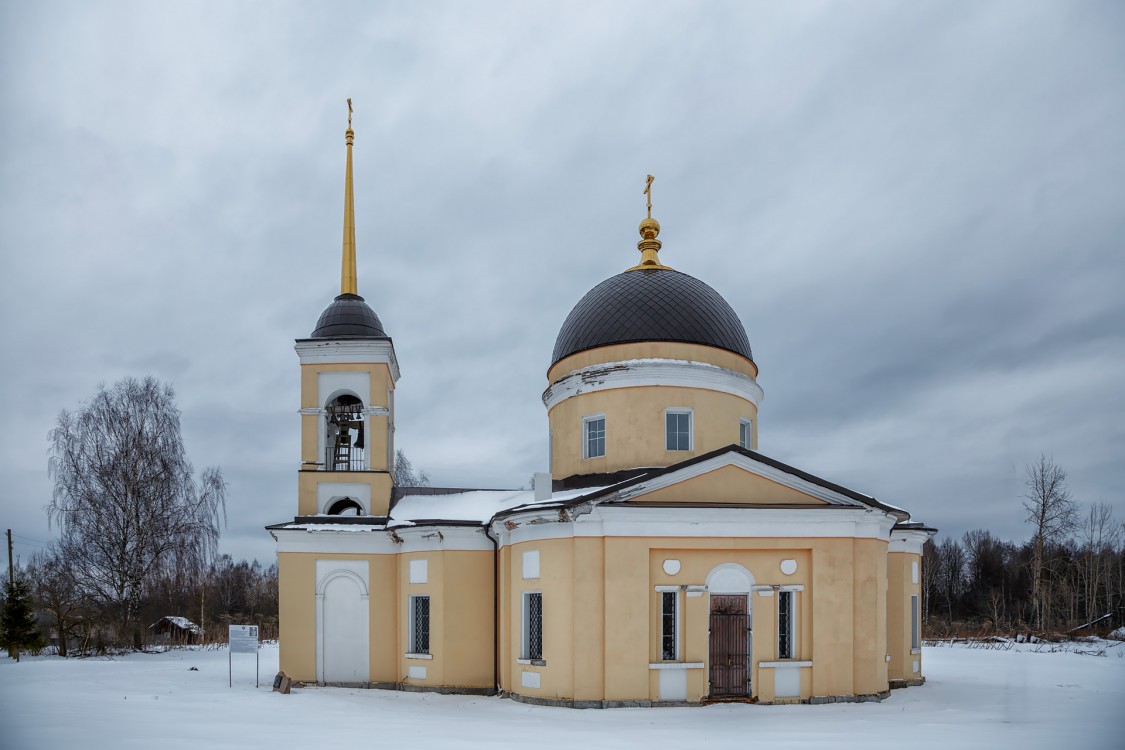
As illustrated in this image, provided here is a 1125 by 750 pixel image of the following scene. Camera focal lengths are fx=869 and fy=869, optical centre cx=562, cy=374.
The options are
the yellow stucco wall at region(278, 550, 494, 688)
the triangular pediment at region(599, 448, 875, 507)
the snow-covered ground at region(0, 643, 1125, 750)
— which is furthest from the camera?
the yellow stucco wall at region(278, 550, 494, 688)

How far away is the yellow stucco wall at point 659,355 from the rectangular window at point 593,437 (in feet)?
4.18

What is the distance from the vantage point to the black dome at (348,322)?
21.2 metres

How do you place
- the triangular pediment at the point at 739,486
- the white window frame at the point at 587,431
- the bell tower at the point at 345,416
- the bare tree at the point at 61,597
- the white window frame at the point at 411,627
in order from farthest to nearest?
the bare tree at the point at 61,597 < the bell tower at the point at 345,416 < the white window frame at the point at 411,627 < the white window frame at the point at 587,431 < the triangular pediment at the point at 739,486

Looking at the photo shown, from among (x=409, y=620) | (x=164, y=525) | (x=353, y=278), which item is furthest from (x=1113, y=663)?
(x=164, y=525)

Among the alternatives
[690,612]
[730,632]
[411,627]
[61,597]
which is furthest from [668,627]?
[61,597]

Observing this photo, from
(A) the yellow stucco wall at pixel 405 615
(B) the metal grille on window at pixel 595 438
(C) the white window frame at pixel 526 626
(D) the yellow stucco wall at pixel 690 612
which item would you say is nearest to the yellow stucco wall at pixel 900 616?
(D) the yellow stucco wall at pixel 690 612

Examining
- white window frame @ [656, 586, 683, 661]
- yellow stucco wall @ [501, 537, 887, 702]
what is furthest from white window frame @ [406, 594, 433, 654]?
white window frame @ [656, 586, 683, 661]

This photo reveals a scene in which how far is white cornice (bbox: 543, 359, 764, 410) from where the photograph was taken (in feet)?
61.5

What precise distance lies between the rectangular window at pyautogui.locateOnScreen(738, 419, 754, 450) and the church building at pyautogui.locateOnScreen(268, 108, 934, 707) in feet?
0.19

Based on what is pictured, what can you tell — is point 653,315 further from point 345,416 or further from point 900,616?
point 900,616

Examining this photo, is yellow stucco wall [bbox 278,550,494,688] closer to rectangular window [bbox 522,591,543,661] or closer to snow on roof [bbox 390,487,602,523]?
snow on roof [bbox 390,487,602,523]

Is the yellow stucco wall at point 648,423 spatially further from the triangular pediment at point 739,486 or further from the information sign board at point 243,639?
the information sign board at point 243,639

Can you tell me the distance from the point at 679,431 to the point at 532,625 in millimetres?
5140

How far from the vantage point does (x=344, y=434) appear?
21.6 meters
